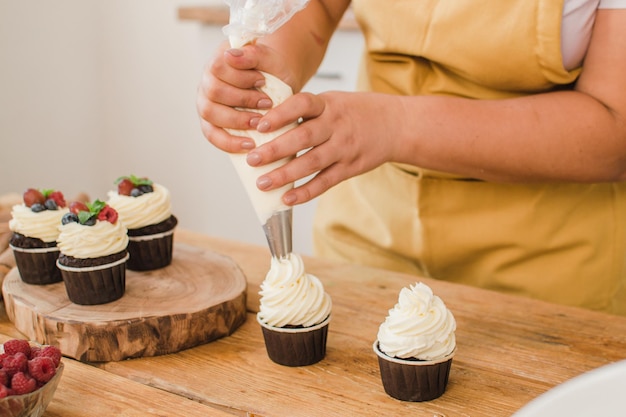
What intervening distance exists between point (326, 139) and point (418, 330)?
0.34m

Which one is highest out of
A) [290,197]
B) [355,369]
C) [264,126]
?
[264,126]

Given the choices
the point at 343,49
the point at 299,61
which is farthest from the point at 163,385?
the point at 343,49

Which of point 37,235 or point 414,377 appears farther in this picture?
point 37,235

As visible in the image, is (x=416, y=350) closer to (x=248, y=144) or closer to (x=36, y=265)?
(x=248, y=144)

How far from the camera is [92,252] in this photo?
1.33 m

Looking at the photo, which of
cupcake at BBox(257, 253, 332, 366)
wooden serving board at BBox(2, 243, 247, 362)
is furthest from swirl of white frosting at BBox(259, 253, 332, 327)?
wooden serving board at BBox(2, 243, 247, 362)

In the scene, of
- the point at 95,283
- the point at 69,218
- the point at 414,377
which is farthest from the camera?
the point at 69,218

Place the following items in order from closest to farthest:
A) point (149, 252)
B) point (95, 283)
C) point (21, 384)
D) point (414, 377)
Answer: point (21, 384), point (414, 377), point (95, 283), point (149, 252)

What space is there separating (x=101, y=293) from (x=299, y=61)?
0.57 meters

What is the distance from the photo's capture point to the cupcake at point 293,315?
3.73 feet

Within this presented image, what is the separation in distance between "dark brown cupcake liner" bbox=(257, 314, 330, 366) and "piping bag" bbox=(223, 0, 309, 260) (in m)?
0.15

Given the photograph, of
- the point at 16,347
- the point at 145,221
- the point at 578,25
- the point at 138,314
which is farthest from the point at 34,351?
the point at 578,25

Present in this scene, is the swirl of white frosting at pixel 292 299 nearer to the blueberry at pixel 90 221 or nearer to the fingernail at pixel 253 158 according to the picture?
the fingernail at pixel 253 158

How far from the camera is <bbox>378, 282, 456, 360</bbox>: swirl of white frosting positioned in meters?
1.04
